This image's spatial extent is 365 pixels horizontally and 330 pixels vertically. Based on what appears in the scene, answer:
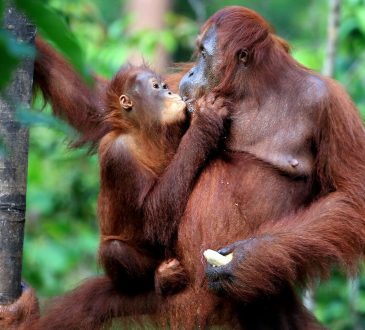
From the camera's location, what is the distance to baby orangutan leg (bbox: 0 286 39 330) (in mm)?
3285

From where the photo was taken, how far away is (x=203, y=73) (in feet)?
11.4

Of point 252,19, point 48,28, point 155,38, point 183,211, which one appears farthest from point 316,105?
point 155,38

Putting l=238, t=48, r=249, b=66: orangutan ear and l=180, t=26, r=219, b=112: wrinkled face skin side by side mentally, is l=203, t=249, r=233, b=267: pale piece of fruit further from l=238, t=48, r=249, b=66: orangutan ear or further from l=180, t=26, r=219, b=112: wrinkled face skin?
l=238, t=48, r=249, b=66: orangutan ear

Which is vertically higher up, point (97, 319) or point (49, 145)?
point (97, 319)

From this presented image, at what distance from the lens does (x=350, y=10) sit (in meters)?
5.89

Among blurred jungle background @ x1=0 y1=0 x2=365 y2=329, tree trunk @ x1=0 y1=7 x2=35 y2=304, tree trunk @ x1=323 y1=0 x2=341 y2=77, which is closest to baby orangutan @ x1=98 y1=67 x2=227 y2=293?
tree trunk @ x1=0 y1=7 x2=35 y2=304

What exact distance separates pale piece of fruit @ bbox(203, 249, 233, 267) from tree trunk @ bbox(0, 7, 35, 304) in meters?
0.75

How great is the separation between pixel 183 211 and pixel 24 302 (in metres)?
0.80

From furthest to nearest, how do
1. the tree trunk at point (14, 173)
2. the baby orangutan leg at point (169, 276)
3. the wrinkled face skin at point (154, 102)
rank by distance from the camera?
the wrinkled face skin at point (154, 102), the baby orangutan leg at point (169, 276), the tree trunk at point (14, 173)

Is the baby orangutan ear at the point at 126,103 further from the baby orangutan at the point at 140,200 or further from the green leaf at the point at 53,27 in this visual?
the green leaf at the point at 53,27

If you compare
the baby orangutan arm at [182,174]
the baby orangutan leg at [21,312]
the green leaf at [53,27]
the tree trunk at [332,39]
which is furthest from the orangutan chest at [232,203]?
the tree trunk at [332,39]

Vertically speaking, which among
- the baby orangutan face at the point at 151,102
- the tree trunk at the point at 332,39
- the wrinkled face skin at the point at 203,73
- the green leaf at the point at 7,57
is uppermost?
the green leaf at the point at 7,57

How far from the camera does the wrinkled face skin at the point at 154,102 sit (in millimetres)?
3461

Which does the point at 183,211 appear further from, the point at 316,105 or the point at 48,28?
the point at 48,28
